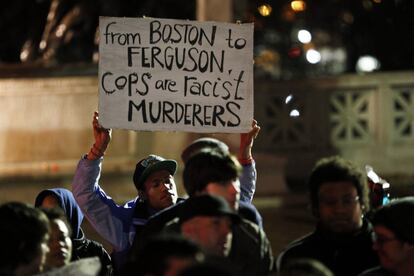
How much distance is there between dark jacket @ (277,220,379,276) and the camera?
5.08m

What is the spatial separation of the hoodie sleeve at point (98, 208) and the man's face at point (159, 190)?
14cm

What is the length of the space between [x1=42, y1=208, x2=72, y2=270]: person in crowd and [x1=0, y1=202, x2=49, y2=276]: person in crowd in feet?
0.84

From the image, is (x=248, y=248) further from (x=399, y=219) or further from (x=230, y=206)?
(x=399, y=219)

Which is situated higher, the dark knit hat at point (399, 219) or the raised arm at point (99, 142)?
the raised arm at point (99, 142)

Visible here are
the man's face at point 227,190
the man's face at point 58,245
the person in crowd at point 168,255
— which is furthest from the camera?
the man's face at point 227,190

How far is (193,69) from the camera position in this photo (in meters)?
6.20

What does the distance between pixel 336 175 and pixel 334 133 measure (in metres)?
11.4

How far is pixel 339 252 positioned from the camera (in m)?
5.08

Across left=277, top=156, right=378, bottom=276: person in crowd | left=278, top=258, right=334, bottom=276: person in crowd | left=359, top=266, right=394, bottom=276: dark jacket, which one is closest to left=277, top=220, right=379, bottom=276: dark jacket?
left=277, top=156, right=378, bottom=276: person in crowd

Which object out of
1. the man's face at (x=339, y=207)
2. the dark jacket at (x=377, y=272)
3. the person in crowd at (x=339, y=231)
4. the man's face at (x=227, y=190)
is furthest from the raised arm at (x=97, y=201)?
the dark jacket at (x=377, y=272)

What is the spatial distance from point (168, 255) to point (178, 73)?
90.5 inches

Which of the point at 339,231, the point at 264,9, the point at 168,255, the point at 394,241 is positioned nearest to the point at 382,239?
the point at 394,241

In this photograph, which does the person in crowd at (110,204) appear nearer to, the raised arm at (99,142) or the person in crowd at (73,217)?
the raised arm at (99,142)

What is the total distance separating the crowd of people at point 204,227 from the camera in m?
4.35
